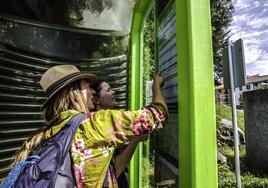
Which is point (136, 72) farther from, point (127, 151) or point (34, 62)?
point (34, 62)

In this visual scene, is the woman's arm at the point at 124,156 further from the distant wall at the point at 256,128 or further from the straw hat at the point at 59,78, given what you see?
the distant wall at the point at 256,128

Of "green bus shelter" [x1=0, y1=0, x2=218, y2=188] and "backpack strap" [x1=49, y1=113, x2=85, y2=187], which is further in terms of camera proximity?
"backpack strap" [x1=49, y1=113, x2=85, y2=187]

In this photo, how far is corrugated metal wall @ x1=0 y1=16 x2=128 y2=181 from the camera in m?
3.18

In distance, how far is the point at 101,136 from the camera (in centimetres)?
136

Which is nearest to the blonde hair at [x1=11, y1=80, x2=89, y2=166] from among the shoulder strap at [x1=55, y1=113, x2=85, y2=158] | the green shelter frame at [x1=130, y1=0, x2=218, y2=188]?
the shoulder strap at [x1=55, y1=113, x2=85, y2=158]

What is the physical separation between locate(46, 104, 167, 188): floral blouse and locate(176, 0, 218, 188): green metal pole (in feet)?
0.56

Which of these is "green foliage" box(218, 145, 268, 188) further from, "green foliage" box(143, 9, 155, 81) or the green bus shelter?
"green foliage" box(143, 9, 155, 81)

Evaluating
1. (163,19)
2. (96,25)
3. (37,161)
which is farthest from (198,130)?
(96,25)

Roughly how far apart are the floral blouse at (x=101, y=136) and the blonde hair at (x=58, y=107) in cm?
21

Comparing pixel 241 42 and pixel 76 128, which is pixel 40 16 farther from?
pixel 76 128

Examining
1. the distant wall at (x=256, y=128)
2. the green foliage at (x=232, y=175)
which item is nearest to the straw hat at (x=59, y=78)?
the green foliage at (x=232, y=175)

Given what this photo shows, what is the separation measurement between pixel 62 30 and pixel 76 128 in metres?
2.48

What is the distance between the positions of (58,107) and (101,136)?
1.07ft

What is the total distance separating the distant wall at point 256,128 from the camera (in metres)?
8.47
